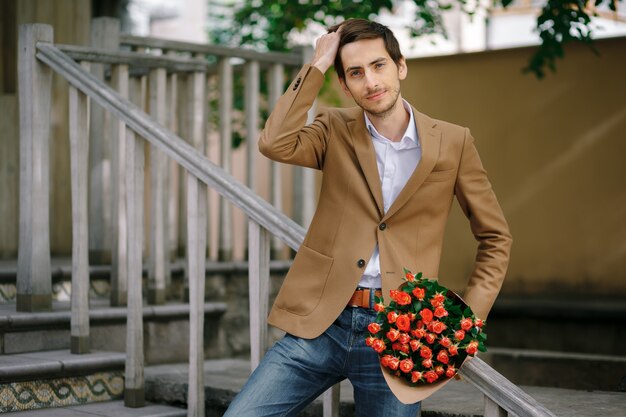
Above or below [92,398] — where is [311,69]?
above

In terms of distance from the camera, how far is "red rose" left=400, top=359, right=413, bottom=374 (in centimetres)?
291

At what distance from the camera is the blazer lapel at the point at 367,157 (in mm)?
3166

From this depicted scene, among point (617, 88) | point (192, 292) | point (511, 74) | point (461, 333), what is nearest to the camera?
point (461, 333)

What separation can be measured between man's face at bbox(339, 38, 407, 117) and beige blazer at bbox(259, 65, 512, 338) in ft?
0.31

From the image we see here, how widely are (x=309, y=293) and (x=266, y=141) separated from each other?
17.7 inches

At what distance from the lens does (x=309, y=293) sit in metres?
3.21

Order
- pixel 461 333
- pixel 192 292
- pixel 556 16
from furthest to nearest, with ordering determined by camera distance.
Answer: pixel 556 16
pixel 192 292
pixel 461 333

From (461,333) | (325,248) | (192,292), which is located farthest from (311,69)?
(192,292)

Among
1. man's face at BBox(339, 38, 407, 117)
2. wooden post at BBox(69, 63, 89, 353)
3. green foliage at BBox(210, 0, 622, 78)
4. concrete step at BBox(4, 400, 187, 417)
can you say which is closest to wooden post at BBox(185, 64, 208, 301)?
green foliage at BBox(210, 0, 622, 78)

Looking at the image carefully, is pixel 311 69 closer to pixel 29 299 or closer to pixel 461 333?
pixel 461 333

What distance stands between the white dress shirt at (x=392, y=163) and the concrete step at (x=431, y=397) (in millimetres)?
960

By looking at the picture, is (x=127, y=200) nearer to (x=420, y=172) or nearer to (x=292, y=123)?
(x=292, y=123)

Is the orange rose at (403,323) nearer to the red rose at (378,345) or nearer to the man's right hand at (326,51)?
the red rose at (378,345)

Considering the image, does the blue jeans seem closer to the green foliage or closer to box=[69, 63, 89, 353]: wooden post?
box=[69, 63, 89, 353]: wooden post
